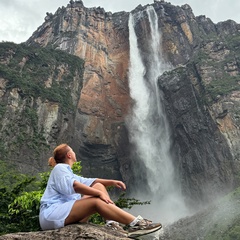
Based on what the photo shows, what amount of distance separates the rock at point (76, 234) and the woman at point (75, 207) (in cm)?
8

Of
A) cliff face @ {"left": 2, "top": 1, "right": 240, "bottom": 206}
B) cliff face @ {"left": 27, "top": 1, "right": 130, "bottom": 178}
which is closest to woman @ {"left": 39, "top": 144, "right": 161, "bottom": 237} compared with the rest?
cliff face @ {"left": 2, "top": 1, "right": 240, "bottom": 206}

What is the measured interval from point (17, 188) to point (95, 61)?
3878 cm

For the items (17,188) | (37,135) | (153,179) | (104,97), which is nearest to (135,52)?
(104,97)

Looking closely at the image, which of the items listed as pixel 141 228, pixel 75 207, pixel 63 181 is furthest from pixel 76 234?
pixel 141 228

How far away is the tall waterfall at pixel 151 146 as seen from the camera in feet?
115

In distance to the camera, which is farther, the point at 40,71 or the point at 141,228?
the point at 40,71

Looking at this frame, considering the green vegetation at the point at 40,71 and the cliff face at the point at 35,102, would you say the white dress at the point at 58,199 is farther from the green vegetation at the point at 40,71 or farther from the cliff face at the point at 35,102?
the green vegetation at the point at 40,71

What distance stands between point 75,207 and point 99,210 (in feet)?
1.03

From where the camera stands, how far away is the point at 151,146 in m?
38.5

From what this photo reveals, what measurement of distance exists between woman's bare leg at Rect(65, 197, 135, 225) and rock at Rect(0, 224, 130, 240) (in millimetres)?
165

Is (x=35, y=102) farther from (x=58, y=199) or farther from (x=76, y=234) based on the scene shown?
(x=76, y=234)

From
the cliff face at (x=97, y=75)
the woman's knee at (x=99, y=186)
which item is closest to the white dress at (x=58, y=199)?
the woman's knee at (x=99, y=186)

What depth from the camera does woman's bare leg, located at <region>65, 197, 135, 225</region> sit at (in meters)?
3.68

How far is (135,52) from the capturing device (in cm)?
5006
